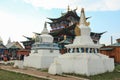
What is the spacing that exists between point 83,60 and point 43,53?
24.6 feet

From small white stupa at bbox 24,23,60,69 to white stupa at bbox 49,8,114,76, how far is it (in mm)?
4081

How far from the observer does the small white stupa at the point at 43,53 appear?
21358 mm

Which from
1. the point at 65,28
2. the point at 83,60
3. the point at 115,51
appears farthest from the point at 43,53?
the point at 65,28

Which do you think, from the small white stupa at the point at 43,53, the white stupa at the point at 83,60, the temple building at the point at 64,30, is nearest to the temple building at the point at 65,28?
the temple building at the point at 64,30

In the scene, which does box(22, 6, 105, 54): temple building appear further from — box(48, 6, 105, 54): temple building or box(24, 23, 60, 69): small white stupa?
box(24, 23, 60, 69): small white stupa

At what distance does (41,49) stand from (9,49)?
952 inches

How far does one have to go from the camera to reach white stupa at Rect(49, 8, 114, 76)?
50.5 ft

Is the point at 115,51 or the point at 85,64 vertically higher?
the point at 115,51

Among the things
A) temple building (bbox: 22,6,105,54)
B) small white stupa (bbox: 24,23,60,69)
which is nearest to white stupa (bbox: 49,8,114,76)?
small white stupa (bbox: 24,23,60,69)

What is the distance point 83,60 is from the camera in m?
15.4

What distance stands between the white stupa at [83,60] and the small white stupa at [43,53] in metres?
A: 4.08

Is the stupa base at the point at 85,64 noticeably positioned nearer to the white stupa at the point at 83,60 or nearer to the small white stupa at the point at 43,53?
the white stupa at the point at 83,60

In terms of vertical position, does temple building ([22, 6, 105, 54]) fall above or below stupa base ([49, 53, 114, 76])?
above

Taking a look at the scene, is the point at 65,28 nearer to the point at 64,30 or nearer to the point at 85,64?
the point at 64,30
